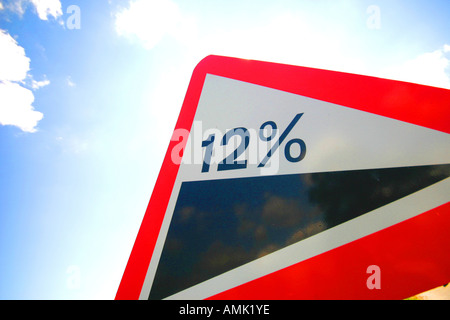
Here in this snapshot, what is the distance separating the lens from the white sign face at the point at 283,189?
7.82ft

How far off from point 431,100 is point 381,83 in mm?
523

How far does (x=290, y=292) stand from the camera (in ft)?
7.55

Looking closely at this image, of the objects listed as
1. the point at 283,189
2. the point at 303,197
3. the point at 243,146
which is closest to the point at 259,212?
the point at 283,189

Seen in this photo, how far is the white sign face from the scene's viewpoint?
93.9 inches

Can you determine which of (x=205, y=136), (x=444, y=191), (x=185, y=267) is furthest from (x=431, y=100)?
(x=185, y=267)

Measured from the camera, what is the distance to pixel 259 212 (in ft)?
8.79

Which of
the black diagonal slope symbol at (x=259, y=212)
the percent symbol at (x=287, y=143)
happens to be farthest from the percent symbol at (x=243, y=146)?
the black diagonal slope symbol at (x=259, y=212)

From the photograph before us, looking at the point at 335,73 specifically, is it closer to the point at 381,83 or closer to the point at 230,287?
the point at 381,83

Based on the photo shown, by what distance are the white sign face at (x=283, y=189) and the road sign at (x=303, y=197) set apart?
1cm

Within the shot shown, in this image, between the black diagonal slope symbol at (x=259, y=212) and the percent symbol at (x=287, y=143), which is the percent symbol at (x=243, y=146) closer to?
the percent symbol at (x=287, y=143)

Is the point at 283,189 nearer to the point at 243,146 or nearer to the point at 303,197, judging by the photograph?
the point at 303,197

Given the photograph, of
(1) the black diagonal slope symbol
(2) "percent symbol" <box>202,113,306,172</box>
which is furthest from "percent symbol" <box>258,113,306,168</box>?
(1) the black diagonal slope symbol
